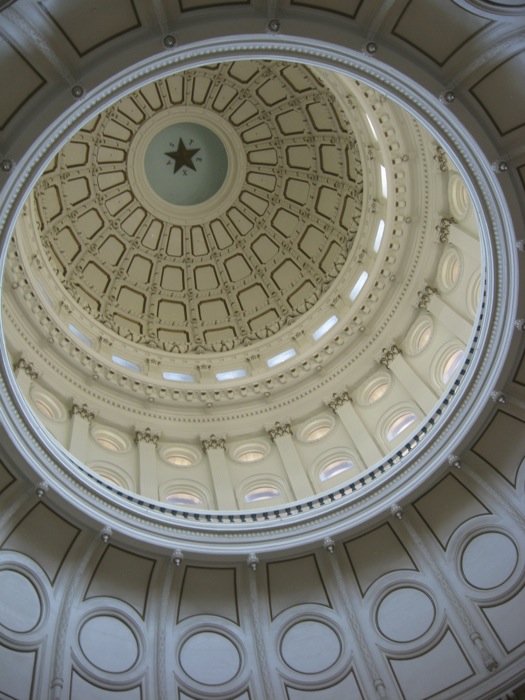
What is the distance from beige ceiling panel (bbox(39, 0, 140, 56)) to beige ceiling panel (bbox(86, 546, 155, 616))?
40.5 ft

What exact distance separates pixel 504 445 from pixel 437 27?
35.0 ft

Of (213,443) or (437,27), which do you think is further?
(213,443)

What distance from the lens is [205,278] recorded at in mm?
33750

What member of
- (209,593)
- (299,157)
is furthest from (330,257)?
(209,593)

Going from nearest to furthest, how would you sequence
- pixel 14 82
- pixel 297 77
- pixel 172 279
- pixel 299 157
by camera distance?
pixel 14 82, pixel 297 77, pixel 299 157, pixel 172 279

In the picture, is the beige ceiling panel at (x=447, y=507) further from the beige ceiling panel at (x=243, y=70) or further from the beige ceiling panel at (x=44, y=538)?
the beige ceiling panel at (x=243, y=70)

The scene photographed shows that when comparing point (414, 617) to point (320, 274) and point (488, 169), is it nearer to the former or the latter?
point (488, 169)

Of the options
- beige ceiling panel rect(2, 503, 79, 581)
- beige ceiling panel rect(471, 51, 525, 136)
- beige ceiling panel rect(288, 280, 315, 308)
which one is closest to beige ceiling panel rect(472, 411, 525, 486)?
beige ceiling panel rect(471, 51, 525, 136)

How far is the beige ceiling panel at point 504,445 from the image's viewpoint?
17.7 metres

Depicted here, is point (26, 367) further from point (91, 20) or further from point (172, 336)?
point (91, 20)

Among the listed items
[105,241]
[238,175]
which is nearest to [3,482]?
[105,241]

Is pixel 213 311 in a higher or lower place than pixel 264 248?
lower

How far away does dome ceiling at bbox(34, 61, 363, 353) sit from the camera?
1185 inches

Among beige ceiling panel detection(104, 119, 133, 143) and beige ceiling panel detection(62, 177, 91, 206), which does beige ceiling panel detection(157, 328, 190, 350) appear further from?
beige ceiling panel detection(104, 119, 133, 143)
